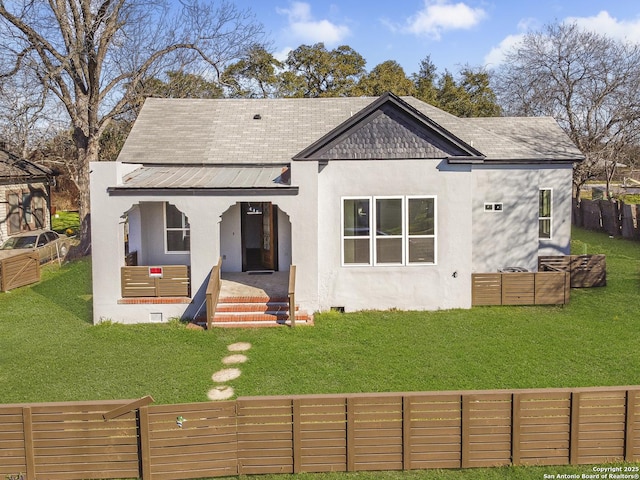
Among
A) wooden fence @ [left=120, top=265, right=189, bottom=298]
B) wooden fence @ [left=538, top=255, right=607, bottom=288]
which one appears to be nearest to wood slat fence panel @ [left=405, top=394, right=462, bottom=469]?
wooden fence @ [left=120, top=265, right=189, bottom=298]

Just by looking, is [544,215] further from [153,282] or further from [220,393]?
[220,393]

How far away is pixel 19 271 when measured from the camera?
1797cm

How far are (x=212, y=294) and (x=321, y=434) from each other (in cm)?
674

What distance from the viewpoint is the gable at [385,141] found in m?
14.4

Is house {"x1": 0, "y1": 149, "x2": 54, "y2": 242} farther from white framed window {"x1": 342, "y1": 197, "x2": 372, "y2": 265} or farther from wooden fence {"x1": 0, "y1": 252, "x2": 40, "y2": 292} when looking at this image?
white framed window {"x1": 342, "y1": 197, "x2": 372, "y2": 265}

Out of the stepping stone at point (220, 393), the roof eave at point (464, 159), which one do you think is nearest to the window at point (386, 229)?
the roof eave at point (464, 159)

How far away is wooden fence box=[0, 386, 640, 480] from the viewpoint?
6.71 metres

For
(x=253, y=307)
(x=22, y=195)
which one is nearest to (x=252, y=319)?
(x=253, y=307)

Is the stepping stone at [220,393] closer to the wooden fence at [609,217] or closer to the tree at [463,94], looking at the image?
the wooden fence at [609,217]

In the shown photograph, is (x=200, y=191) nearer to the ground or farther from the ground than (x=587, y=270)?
farther from the ground

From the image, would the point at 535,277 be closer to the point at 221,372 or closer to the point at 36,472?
the point at 221,372

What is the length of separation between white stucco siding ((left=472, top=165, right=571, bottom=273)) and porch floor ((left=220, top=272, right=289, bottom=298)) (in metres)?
7.02

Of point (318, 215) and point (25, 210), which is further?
point (25, 210)

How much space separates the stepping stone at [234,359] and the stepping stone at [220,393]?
1214 millimetres
